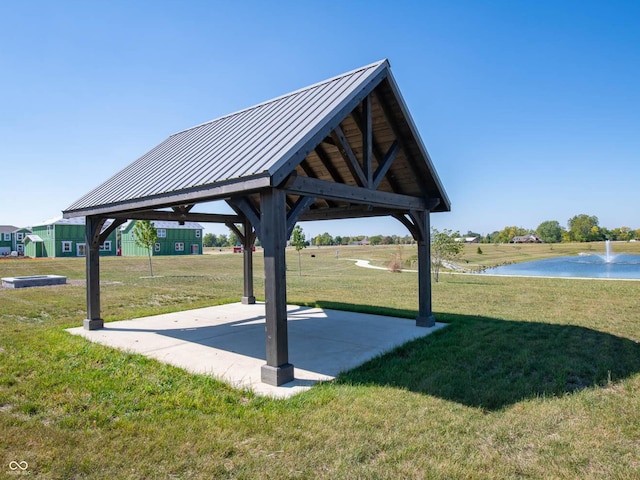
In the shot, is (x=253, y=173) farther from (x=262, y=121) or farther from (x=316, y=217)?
(x=316, y=217)

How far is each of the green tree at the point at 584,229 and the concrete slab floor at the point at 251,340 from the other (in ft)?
388

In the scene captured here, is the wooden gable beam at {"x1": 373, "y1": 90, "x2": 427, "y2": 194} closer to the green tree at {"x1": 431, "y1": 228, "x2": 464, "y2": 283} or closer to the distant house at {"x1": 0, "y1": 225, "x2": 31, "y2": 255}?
the green tree at {"x1": 431, "y1": 228, "x2": 464, "y2": 283}

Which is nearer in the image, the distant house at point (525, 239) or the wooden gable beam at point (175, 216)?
the wooden gable beam at point (175, 216)

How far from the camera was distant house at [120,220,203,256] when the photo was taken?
49.0 meters

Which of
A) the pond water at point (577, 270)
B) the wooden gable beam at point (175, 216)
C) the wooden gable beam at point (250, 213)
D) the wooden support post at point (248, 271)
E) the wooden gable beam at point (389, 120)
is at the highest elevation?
the wooden gable beam at point (389, 120)

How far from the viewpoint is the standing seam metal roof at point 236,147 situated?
5.91 m

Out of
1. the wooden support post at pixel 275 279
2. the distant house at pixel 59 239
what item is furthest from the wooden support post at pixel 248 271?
the distant house at pixel 59 239

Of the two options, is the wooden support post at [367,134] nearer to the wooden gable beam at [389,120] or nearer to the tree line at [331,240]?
the wooden gable beam at [389,120]

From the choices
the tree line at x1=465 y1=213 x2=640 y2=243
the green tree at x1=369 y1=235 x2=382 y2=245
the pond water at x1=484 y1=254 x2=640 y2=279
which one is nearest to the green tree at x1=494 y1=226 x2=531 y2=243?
the tree line at x1=465 y1=213 x2=640 y2=243

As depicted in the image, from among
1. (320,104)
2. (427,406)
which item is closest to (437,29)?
(320,104)

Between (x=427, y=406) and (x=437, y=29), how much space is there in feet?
32.0

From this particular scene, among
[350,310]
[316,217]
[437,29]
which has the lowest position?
[350,310]

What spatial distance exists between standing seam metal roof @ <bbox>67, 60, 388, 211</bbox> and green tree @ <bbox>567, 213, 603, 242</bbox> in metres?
120

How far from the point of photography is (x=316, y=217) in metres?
11.1
